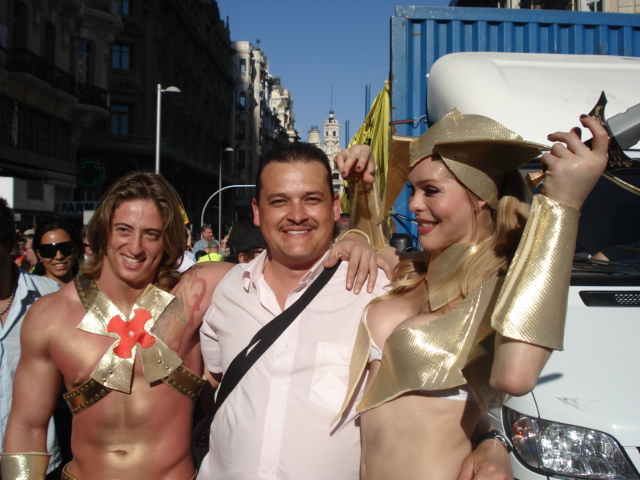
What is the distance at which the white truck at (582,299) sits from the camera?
200 centimetres

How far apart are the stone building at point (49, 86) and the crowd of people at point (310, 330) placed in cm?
1335

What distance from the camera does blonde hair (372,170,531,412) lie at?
1.74m

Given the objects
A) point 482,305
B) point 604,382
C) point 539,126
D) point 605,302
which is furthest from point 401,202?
point 482,305

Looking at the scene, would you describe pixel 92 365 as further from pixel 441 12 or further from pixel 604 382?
pixel 441 12

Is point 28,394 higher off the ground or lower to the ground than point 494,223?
lower

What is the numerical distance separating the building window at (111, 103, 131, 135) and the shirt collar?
1428 inches

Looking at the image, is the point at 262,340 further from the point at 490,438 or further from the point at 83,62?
the point at 83,62

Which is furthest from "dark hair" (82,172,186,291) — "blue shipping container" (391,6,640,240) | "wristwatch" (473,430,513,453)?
"blue shipping container" (391,6,640,240)

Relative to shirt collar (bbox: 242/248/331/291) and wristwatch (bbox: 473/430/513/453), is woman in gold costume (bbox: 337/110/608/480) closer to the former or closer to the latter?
wristwatch (bbox: 473/430/513/453)

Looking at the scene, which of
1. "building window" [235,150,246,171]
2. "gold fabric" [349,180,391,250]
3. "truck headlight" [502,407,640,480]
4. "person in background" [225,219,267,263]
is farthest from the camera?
"building window" [235,150,246,171]

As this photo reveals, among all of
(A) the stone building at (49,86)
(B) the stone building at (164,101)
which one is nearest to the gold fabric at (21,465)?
(A) the stone building at (49,86)

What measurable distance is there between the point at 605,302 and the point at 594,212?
1001mm

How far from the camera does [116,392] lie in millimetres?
2496

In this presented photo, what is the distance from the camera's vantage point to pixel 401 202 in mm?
5180
